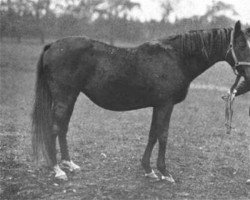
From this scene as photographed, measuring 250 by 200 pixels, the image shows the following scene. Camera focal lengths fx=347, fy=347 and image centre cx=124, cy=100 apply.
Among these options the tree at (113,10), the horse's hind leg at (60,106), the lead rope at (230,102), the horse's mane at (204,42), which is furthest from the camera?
the tree at (113,10)

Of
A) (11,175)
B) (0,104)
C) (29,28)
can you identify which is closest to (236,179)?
(11,175)

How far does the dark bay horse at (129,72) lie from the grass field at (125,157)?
39cm

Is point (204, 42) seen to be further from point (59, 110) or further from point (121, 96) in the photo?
point (59, 110)

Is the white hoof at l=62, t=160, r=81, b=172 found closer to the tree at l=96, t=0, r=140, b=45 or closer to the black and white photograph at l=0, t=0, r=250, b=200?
the black and white photograph at l=0, t=0, r=250, b=200

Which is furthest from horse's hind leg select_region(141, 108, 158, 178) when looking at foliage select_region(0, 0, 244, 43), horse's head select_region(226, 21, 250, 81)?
foliage select_region(0, 0, 244, 43)

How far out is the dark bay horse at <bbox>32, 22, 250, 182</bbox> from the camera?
503cm

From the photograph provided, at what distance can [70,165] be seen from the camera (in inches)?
217

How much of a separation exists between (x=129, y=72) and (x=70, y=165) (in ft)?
5.79

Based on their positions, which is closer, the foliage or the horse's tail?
the horse's tail

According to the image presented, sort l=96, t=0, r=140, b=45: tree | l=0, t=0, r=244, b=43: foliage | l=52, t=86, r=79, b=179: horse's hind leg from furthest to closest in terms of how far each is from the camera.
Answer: l=96, t=0, r=140, b=45: tree < l=0, t=0, r=244, b=43: foliage < l=52, t=86, r=79, b=179: horse's hind leg

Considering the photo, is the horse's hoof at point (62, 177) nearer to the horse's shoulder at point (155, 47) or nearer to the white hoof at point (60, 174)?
the white hoof at point (60, 174)

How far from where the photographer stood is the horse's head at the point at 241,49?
492 cm

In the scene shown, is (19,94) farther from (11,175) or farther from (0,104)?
(11,175)

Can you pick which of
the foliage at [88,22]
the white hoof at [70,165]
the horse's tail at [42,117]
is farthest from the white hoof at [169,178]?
the foliage at [88,22]
